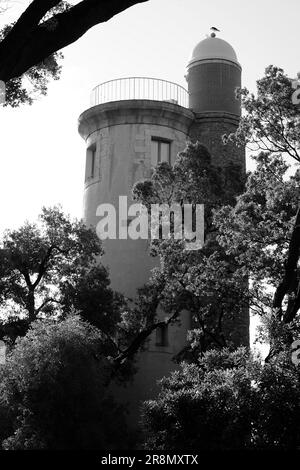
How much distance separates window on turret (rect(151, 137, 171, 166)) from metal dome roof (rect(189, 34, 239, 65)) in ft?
14.5

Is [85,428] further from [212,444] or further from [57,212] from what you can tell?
[57,212]

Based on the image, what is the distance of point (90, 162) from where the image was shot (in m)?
37.8

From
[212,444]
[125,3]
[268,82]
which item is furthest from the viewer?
[268,82]

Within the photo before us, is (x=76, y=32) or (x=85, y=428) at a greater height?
(x=76, y=32)

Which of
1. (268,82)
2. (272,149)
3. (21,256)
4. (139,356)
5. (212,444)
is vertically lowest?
(212,444)

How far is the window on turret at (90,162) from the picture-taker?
3766cm

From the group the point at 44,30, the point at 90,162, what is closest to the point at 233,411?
the point at 44,30

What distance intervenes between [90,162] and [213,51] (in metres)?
7.79

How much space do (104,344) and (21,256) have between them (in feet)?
14.0

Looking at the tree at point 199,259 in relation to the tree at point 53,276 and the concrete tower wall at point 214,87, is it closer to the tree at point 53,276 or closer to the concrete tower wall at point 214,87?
the tree at point 53,276

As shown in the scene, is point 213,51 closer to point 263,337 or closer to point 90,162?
point 90,162

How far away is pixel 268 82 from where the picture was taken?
23703mm

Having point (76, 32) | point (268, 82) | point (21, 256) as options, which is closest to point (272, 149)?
point (268, 82)

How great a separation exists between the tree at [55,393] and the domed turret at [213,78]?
17.2m
